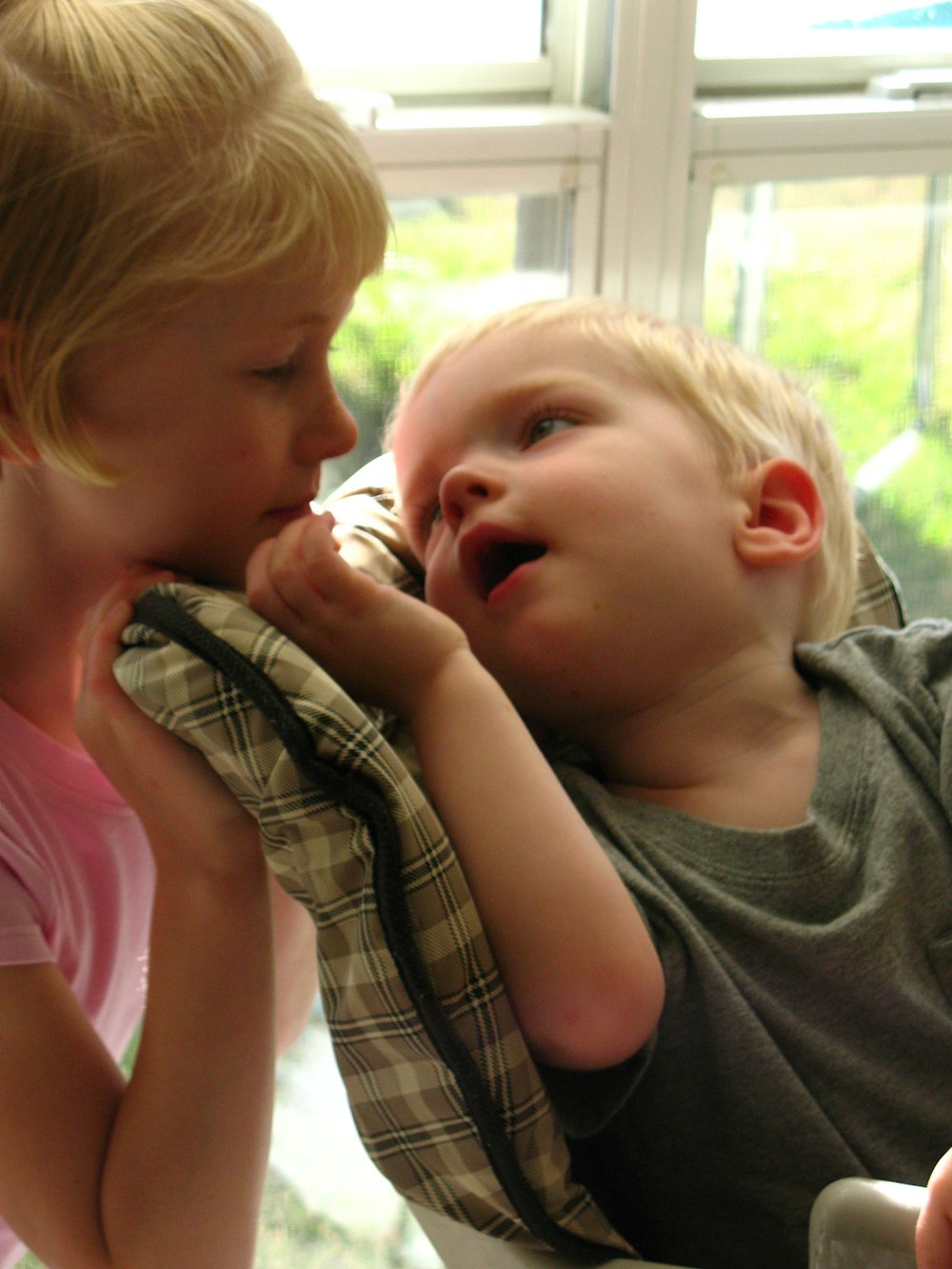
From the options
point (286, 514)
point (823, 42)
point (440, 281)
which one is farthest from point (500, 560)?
point (823, 42)

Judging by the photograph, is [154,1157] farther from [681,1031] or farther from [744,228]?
[744,228]

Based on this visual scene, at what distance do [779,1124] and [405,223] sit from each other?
3.64 feet

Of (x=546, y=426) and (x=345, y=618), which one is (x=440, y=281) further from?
(x=345, y=618)

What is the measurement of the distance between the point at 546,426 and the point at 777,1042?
47 centimetres

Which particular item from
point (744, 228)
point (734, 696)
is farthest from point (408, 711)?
point (744, 228)

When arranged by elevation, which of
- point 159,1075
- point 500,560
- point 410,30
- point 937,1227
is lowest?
point 159,1075

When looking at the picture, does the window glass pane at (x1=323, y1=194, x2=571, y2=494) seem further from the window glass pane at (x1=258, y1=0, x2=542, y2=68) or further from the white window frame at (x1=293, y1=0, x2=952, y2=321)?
the window glass pane at (x1=258, y1=0, x2=542, y2=68)

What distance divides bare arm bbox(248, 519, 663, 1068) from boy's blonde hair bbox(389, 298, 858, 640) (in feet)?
1.05

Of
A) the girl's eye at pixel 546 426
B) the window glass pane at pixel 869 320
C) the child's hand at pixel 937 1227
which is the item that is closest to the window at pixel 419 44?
the window glass pane at pixel 869 320

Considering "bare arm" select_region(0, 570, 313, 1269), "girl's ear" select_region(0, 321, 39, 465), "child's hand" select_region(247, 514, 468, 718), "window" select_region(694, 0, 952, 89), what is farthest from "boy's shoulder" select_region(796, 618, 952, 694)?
"window" select_region(694, 0, 952, 89)

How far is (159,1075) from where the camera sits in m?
0.80

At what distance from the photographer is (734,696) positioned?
98 cm

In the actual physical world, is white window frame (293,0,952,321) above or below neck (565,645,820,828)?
above

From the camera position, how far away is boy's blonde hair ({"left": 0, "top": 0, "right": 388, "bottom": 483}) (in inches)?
28.9
